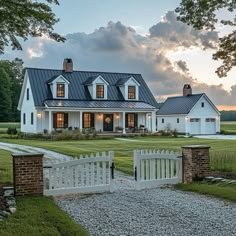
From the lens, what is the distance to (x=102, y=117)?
129 ft

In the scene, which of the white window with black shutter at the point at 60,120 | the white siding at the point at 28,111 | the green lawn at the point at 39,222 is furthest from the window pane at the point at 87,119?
the green lawn at the point at 39,222

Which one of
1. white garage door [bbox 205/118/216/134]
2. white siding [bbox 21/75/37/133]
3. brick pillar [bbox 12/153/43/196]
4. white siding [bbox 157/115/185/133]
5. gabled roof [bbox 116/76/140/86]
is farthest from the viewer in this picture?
white garage door [bbox 205/118/216/134]

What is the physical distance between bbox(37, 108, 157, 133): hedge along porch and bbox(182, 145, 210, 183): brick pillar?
1019 inches

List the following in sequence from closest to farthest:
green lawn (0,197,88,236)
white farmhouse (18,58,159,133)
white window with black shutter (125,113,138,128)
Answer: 1. green lawn (0,197,88,236)
2. white farmhouse (18,58,159,133)
3. white window with black shutter (125,113,138,128)

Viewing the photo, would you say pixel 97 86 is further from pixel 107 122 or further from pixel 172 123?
pixel 172 123

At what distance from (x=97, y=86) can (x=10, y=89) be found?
137ft

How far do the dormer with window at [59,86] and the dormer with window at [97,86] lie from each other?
8.02 feet

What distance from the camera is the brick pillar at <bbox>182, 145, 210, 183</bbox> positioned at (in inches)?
426

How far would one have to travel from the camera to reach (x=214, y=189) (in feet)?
31.9

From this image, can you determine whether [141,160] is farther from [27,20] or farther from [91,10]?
[91,10]

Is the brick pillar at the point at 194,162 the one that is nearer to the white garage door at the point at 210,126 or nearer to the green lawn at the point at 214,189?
the green lawn at the point at 214,189

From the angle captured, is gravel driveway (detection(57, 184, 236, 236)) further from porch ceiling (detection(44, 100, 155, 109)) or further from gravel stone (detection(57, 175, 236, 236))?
porch ceiling (detection(44, 100, 155, 109))

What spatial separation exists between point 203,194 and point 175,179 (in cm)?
160


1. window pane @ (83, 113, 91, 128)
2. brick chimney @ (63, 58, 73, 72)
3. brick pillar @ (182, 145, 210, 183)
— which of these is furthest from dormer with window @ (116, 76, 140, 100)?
brick pillar @ (182, 145, 210, 183)
